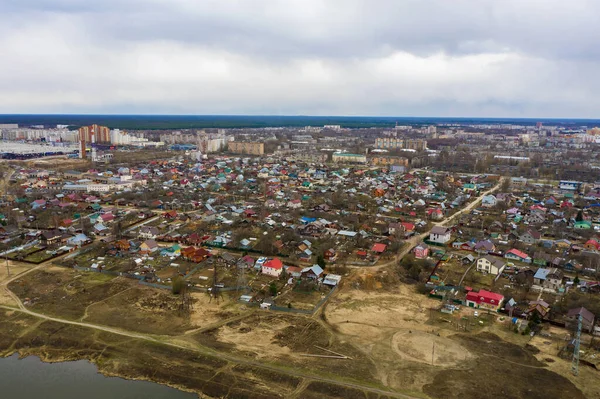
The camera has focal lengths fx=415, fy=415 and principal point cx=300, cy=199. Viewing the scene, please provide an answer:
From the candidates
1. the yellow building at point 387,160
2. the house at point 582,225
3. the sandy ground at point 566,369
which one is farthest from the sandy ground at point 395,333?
the yellow building at point 387,160

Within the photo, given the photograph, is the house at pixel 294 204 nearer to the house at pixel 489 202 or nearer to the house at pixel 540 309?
the house at pixel 489 202

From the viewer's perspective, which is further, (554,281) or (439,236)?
(439,236)

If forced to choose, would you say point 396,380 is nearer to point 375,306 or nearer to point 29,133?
point 375,306

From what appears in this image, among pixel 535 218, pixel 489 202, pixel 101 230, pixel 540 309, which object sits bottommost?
pixel 540 309

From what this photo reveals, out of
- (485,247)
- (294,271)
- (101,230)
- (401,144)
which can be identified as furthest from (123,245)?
(401,144)

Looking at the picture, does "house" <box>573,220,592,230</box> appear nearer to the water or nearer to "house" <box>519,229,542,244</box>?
"house" <box>519,229,542,244</box>

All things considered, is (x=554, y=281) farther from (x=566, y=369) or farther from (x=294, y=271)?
(x=294, y=271)

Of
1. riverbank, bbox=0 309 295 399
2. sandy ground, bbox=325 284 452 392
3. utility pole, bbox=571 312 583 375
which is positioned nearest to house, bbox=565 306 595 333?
utility pole, bbox=571 312 583 375
